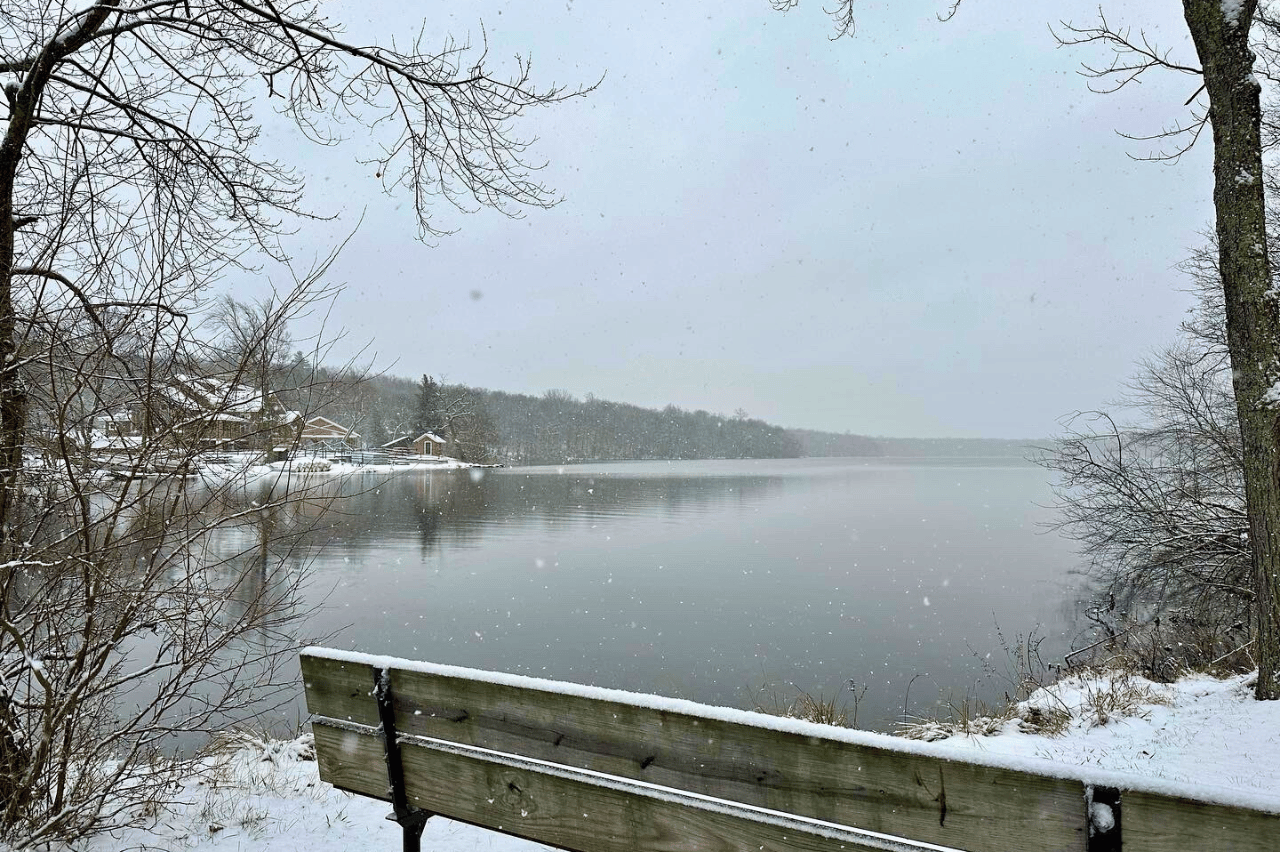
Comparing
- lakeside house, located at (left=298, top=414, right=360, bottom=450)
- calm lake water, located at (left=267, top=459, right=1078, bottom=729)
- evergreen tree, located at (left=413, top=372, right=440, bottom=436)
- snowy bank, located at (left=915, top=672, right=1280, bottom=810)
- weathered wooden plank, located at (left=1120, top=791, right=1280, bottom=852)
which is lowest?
calm lake water, located at (left=267, top=459, right=1078, bottom=729)

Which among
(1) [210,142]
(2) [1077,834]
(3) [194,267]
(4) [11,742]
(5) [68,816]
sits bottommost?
(5) [68,816]

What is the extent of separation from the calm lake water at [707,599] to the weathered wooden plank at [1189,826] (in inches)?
137

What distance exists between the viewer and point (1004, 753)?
2389 millimetres

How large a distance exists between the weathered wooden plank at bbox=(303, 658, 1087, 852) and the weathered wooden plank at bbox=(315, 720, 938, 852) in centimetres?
5

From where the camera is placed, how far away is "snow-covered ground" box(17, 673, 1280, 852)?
3775 millimetres

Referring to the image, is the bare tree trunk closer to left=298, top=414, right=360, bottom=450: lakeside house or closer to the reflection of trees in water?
left=298, top=414, right=360, bottom=450: lakeside house

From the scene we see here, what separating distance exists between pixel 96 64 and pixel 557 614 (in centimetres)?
1119

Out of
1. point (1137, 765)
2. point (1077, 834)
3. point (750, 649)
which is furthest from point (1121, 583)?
point (1077, 834)

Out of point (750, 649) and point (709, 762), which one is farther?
point (750, 649)

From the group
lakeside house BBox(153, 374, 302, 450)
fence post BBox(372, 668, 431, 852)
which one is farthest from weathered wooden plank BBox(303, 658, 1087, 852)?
lakeside house BBox(153, 374, 302, 450)

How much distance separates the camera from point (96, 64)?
168 inches

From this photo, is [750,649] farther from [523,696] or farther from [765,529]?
[765,529]

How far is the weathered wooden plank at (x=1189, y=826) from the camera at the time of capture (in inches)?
48.3

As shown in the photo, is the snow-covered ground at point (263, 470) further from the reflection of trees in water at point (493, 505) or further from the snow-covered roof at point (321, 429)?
the reflection of trees in water at point (493, 505)
